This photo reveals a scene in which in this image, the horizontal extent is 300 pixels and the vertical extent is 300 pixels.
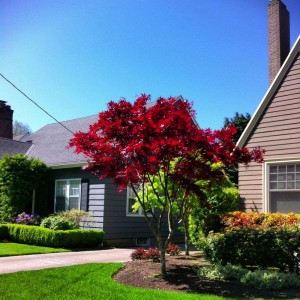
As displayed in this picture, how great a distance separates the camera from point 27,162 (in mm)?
16734

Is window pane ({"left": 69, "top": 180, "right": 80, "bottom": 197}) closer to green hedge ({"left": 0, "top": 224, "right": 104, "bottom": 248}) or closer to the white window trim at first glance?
green hedge ({"left": 0, "top": 224, "right": 104, "bottom": 248})

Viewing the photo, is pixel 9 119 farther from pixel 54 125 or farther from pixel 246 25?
pixel 246 25

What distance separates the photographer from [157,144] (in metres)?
6.98

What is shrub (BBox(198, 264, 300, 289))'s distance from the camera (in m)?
6.97

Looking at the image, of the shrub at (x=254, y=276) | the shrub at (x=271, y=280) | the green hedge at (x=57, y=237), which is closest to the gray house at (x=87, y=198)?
the green hedge at (x=57, y=237)

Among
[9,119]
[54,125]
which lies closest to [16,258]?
[54,125]

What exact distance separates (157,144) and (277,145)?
16.3 ft

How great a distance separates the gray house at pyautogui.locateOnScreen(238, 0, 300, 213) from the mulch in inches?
107

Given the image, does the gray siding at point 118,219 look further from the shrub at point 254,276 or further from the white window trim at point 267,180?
the shrub at point 254,276

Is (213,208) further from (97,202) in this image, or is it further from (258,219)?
(97,202)

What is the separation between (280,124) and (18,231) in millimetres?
9560

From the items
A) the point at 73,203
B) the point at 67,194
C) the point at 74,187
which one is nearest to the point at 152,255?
the point at 73,203

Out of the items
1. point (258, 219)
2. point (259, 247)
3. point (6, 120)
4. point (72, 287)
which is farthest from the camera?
point (6, 120)

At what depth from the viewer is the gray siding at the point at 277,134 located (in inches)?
413
